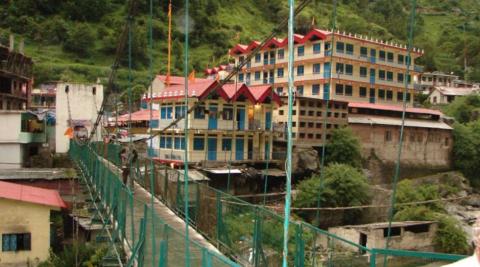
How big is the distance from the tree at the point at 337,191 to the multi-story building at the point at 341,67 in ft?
21.4

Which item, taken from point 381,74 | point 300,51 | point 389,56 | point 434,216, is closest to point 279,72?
point 300,51

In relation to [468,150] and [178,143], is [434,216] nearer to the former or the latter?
[468,150]

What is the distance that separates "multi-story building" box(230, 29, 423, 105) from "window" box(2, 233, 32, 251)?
14270mm

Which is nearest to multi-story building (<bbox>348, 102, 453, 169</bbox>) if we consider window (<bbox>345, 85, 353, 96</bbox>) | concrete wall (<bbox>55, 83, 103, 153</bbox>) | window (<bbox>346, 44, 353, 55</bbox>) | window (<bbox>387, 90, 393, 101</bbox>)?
window (<bbox>345, 85, 353, 96</bbox>)

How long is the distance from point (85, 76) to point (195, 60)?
37.2 feet

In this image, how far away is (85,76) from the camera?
135ft

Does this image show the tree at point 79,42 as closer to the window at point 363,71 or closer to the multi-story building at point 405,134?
the window at point 363,71

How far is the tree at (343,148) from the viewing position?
65.8 ft

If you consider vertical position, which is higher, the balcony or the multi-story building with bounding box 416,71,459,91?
the multi-story building with bounding box 416,71,459,91

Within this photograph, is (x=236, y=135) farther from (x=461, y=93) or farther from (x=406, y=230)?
(x=461, y=93)

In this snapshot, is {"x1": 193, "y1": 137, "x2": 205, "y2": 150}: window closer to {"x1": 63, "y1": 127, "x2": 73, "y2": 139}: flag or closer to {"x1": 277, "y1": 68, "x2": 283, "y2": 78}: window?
{"x1": 63, "y1": 127, "x2": 73, "y2": 139}: flag

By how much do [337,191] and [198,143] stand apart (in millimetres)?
5765

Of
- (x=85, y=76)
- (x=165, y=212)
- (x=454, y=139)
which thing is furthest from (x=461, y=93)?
(x=165, y=212)

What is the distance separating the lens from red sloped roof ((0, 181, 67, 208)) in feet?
40.3
